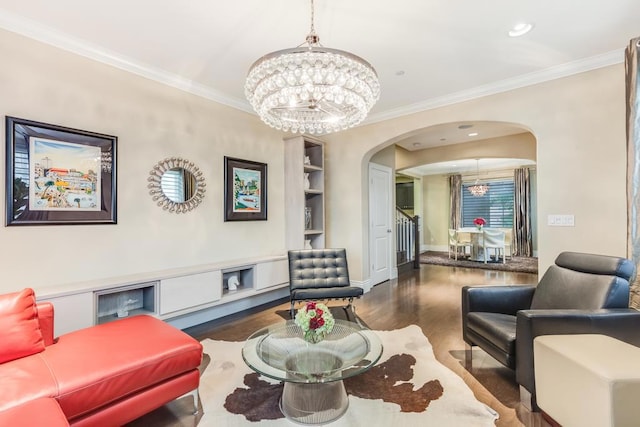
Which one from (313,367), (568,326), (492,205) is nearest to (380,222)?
(568,326)

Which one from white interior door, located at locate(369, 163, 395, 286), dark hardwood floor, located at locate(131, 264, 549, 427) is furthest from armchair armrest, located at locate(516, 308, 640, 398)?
white interior door, located at locate(369, 163, 395, 286)

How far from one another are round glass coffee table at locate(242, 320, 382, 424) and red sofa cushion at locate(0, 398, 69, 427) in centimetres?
90

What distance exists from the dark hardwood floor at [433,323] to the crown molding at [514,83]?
280 cm

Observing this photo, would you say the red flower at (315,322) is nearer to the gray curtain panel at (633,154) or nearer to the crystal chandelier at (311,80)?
the crystal chandelier at (311,80)

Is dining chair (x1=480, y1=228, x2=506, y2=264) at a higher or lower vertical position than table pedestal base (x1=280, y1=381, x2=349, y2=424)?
higher

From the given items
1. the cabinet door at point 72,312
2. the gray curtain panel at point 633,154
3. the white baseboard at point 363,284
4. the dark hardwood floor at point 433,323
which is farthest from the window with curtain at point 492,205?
the cabinet door at point 72,312

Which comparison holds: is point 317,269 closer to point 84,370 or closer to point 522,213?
point 84,370

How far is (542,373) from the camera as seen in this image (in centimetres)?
184

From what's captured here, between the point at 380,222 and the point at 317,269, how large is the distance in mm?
2121

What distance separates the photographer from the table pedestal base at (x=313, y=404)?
186 centimetres

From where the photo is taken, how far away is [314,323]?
2088 mm

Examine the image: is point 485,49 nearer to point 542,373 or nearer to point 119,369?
point 542,373

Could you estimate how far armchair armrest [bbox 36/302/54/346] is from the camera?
1.96 metres

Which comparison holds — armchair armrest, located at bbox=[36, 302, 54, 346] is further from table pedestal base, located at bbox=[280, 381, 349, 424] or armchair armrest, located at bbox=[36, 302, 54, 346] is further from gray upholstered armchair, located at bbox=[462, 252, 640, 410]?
gray upholstered armchair, located at bbox=[462, 252, 640, 410]
